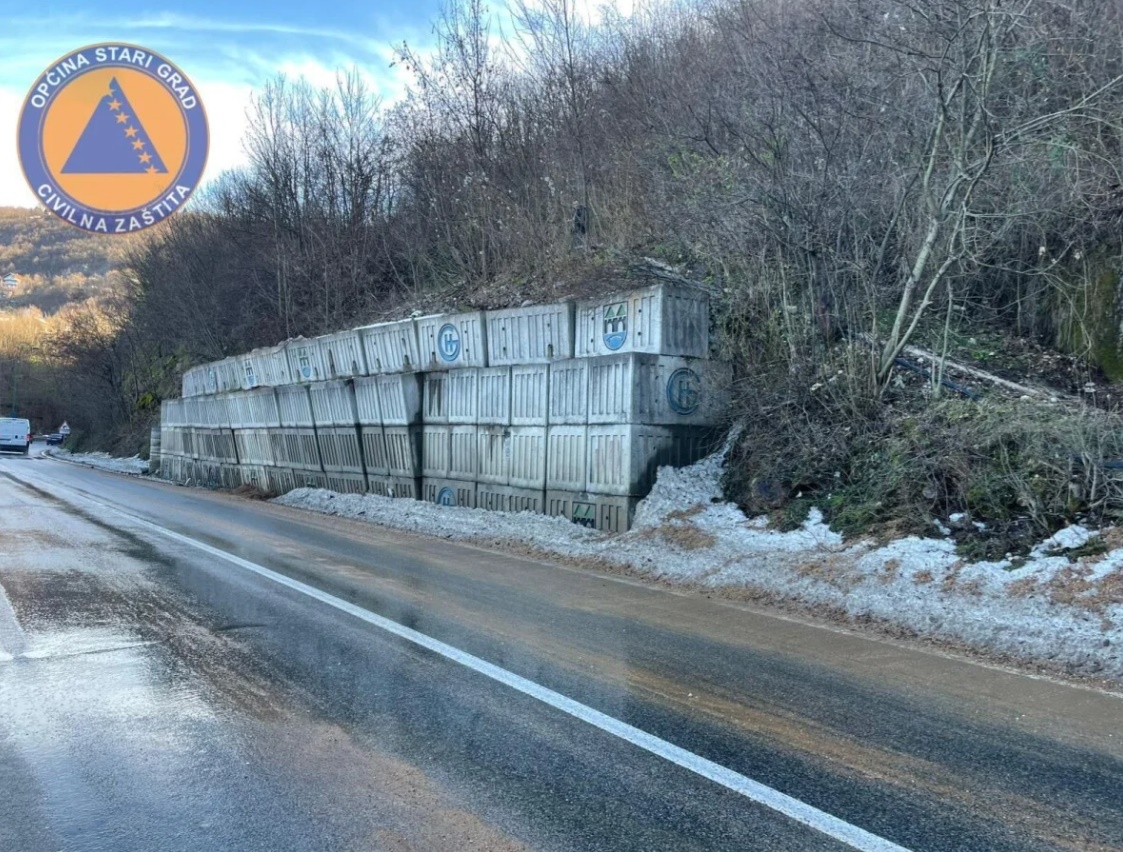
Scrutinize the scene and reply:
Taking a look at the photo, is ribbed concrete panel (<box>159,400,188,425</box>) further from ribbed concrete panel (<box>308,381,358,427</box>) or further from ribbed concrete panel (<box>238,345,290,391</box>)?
ribbed concrete panel (<box>308,381,358,427</box>)

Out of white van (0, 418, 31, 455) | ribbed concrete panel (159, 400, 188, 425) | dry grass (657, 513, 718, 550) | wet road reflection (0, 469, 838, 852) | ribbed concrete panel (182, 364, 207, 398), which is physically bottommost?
white van (0, 418, 31, 455)

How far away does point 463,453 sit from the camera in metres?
15.8

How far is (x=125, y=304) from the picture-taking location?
51938 millimetres

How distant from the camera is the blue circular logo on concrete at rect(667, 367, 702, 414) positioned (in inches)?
508

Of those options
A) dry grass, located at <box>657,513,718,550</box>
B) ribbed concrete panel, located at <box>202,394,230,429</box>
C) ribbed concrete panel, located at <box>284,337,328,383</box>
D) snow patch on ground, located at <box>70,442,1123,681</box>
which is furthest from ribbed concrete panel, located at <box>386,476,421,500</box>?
ribbed concrete panel, located at <box>202,394,230,429</box>

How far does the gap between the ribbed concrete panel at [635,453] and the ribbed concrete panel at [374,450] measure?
6093 millimetres

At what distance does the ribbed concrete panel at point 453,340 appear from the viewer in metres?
15.7

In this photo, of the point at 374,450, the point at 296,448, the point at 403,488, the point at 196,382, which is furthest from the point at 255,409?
the point at 403,488

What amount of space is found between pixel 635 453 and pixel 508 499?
2.96 meters

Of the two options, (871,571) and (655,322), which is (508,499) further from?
(871,571)

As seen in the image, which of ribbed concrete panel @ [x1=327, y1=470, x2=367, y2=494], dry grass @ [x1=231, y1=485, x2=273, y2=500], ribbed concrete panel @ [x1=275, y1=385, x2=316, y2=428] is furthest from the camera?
dry grass @ [x1=231, y1=485, x2=273, y2=500]

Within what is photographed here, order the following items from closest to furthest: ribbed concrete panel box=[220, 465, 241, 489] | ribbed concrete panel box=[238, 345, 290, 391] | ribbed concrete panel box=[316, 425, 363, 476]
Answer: ribbed concrete panel box=[316, 425, 363, 476], ribbed concrete panel box=[238, 345, 290, 391], ribbed concrete panel box=[220, 465, 241, 489]

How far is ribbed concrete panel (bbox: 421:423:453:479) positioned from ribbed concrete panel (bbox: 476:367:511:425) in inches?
44.7

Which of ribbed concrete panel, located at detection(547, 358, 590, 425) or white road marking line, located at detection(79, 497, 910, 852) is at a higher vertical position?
ribbed concrete panel, located at detection(547, 358, 590, 425)
